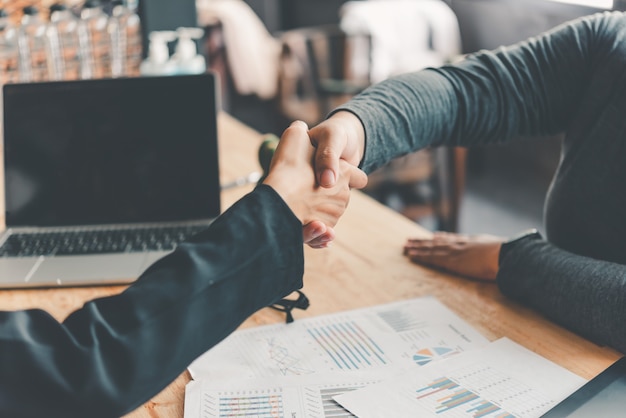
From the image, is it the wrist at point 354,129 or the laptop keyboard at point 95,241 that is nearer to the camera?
the wrist at point 354,129

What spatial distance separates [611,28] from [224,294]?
756 mm

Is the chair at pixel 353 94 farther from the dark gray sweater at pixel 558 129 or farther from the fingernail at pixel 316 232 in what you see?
the fingernail at pixel 316 232

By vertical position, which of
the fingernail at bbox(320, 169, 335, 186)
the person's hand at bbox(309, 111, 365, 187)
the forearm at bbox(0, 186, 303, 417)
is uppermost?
the person's hand at bbox(309, 111, 365, 187)

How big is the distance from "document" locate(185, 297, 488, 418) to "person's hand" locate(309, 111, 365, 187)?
0.20m

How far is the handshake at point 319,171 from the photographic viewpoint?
2.57 ft

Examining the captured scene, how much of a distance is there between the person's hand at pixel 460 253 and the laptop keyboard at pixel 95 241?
0.38m

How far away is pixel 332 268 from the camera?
107 cm

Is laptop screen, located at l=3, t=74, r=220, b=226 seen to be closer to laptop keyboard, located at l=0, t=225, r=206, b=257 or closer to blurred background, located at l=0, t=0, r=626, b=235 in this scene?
laptop keyboard, located at l=0, t=225, r=206, b=257

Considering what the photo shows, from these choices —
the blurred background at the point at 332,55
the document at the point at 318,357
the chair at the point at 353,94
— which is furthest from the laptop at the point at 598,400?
the chair at the point at 353,94

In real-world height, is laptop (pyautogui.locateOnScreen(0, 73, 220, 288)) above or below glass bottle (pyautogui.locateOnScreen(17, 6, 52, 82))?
below

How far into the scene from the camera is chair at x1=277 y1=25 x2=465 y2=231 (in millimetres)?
2645

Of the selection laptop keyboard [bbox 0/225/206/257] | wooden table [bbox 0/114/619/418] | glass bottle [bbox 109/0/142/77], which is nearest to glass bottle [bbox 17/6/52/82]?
glass bottle [bbox 109/0/142/77]

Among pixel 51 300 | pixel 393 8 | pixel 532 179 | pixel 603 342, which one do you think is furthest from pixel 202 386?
pixel 393 8

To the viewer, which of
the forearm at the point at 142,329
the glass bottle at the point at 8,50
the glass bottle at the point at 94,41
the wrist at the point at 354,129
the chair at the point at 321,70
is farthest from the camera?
the chair at the point at 321,70
